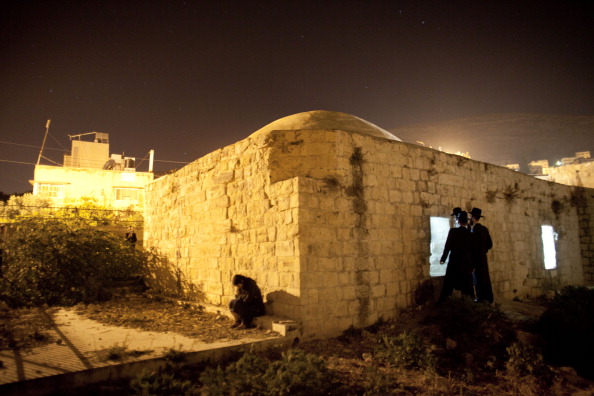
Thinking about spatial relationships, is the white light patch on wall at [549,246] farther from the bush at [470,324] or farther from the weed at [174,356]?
the weed at [174,356]

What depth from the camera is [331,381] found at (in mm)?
4020

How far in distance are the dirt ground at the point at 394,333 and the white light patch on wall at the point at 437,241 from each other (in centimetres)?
98

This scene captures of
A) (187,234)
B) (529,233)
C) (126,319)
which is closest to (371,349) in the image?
(126,319)

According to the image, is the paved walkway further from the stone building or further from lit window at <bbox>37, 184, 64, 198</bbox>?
lit window at <bbox>37, 184, 64, 198</bbox>

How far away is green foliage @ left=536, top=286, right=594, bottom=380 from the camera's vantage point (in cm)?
463

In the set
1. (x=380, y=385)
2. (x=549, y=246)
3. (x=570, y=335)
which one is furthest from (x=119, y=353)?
(x=549, y=246)

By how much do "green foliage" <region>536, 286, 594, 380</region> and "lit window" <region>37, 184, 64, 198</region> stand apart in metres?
27.3

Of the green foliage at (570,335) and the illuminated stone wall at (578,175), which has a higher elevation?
the illuminated stone wall at (578,175)

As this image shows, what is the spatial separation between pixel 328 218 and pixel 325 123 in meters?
2.94

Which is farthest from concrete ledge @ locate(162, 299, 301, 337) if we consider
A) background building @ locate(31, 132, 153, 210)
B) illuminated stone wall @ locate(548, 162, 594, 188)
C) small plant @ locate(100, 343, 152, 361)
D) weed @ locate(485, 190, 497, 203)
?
background building @ locate(31, 132, 153, 210)

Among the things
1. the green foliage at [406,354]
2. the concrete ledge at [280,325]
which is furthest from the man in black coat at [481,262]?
the concrete ledge at [280,325]

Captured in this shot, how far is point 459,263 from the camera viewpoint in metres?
6.63

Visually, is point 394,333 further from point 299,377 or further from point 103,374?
point 103,374

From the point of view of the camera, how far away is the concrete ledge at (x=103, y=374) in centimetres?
323
